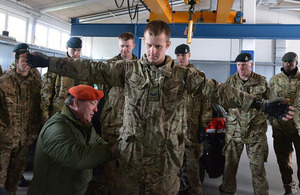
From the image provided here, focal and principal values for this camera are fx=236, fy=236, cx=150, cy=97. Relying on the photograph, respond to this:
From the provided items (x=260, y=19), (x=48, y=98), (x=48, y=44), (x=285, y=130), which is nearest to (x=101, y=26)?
(x=48, y=98)

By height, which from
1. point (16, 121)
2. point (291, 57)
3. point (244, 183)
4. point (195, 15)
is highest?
point (195, 15)

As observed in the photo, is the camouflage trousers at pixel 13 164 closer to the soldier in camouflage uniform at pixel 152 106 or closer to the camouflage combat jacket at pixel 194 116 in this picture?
the soldier in camouflage uniform at pixel 152 106

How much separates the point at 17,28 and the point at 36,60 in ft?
37.9

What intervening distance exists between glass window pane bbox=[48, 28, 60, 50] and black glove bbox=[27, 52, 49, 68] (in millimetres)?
13129

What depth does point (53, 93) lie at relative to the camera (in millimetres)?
3008

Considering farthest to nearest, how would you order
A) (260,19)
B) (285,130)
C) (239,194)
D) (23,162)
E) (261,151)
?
(260,19)
(285,130)
(239,194)
(261,151)
(23,162)

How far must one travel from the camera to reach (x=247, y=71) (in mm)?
3221

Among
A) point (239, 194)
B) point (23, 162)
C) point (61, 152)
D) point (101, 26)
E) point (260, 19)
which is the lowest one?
point (239, 194)

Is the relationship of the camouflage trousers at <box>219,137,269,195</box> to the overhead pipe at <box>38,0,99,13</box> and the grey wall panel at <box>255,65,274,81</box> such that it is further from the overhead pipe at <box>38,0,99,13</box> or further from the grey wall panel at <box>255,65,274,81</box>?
the grey wall panel at <box>255,65,274,81</box>

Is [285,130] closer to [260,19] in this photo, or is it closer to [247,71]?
[247,71]

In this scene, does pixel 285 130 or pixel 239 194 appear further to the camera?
pixel 285 130

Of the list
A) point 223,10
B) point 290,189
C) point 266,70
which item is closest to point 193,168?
point 290,189

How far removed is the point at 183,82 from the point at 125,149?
60 centimetres

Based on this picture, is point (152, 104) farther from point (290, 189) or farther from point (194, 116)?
point (290, 189)
